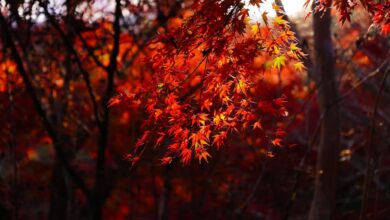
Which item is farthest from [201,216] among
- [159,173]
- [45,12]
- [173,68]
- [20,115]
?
[173,68]

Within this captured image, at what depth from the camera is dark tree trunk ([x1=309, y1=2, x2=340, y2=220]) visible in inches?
282

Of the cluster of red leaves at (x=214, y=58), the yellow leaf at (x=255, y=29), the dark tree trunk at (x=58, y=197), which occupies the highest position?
the yellow leaf at (x=255, y=29)

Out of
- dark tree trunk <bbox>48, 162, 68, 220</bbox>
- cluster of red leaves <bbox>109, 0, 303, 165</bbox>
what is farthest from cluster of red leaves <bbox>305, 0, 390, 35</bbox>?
dark tree trunk <bbox>48, 162, 68, 220</bbox>

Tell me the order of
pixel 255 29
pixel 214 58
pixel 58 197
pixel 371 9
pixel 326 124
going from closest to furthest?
pixel 371 9 < pixel 255 29 < pixel 214 58 < pixel 326 124 < pixel 58 197

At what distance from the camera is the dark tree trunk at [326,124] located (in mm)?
7152

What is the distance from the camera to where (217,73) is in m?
4.86

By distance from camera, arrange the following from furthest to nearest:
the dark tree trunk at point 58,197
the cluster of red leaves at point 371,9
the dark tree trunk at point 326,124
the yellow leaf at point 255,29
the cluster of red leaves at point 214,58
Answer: the dark tree trunk at point 58,197 → the dark tree trunk at point 326,124 → the yellow leaf at point 255,29 → the cluster of red leaves at point 214,58 → the cluster of red leaves at point 371,9

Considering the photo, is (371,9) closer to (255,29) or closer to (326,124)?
(255,29)

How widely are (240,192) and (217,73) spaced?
8984 millimetres

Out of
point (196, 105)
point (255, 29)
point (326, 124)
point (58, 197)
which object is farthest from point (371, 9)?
point (58, 197)

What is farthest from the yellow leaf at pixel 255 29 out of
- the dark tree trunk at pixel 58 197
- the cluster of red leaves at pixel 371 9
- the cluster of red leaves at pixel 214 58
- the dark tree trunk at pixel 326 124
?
the dark tree trunk at pixel 58 197

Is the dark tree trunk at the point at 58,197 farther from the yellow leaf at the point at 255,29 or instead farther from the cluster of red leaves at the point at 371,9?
the cluster of red leaves at the point at 371,9

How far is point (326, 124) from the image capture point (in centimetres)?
723

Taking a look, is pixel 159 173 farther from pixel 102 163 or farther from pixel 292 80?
pixel 102 163
